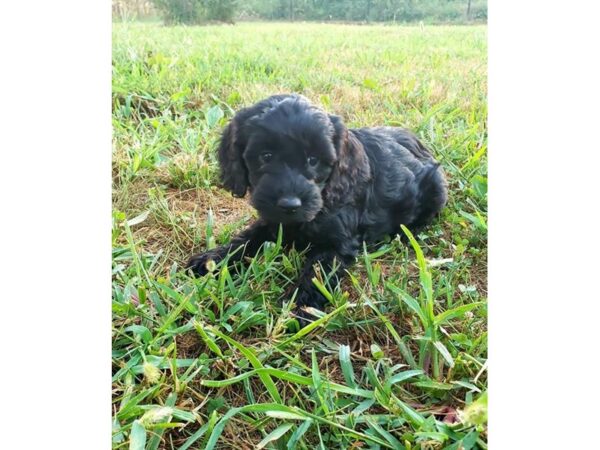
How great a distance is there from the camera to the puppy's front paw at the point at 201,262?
2.25 meters

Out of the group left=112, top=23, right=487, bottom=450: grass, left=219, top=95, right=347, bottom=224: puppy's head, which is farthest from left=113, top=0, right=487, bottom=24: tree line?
left=219, top=95, right=347, bottom=224: puppy's head

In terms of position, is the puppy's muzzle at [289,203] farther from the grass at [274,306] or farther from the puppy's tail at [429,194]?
the puppy's tail at [429,194]

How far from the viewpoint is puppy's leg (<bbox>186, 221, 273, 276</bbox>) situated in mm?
2332

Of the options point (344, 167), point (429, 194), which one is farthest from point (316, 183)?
point (429, 194)

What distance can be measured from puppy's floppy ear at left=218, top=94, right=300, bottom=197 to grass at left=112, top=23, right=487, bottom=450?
197 mm

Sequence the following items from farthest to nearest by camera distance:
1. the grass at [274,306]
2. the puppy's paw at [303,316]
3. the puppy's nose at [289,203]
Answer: the puppy's nose at [289,203]
the puppy's paw at [303,316]
the grass at [274,306]

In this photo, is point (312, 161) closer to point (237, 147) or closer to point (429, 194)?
point (237, 147)

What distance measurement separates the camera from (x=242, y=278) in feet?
6.91

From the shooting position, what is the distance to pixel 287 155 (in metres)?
2.16

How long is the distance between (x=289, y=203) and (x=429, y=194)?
1049 millimetres

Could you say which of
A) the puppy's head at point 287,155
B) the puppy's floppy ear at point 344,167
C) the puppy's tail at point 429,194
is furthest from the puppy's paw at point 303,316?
the puppy's tail at point 429,194
